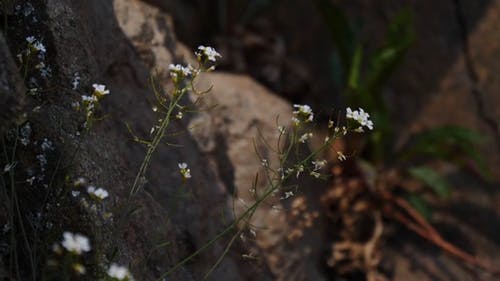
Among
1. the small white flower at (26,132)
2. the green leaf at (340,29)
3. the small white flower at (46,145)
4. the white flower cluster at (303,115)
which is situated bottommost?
the white flower cluster at (303,115)

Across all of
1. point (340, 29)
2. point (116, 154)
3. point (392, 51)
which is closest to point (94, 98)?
point (116, 154)

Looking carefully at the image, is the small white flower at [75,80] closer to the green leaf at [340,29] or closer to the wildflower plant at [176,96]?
the wildflower plant at [176,96]

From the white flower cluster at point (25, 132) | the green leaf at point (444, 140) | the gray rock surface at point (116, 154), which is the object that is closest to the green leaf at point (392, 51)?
the green leaf at point (444, 140)

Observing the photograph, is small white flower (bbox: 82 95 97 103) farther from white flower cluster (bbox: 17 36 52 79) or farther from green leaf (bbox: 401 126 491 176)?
green leaf (bbox: 401 126 491 176)

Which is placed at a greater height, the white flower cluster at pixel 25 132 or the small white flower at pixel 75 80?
the small white flower at pixel 75 80

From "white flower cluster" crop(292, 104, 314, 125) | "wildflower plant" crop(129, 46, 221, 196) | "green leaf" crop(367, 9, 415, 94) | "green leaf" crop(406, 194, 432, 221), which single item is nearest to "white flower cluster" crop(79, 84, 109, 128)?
"wildflower plant" crop(129, 46, 221, 196)

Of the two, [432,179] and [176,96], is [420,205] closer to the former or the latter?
[432,179]
